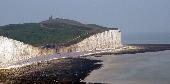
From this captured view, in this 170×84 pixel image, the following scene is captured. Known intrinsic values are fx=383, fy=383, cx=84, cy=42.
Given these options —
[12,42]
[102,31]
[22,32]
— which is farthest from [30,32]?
[12,42]

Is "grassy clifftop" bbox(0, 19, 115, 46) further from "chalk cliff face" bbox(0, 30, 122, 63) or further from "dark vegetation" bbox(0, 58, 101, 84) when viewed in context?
"dark vegetation" bbox(0, 58, 101, 84)

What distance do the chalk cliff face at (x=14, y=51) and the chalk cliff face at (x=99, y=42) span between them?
18.2 m

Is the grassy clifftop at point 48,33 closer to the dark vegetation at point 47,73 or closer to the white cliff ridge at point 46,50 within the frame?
the white cliff ridge at point 46,50

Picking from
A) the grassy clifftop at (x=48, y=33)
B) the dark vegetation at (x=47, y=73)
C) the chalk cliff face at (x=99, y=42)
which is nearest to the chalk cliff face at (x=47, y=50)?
the chalk cliff face at (x=99, y=42)

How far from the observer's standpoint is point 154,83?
65938mm

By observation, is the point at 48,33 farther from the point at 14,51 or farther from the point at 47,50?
the point at 14,51

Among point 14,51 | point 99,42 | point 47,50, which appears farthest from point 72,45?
point 14,51

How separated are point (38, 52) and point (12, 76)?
46312mm

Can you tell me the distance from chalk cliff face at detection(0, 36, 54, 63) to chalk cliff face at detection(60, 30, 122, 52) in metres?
18.2

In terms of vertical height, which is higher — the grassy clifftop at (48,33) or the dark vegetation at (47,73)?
the grassy clifftop at (48,33)

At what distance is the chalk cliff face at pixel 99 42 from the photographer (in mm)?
142000

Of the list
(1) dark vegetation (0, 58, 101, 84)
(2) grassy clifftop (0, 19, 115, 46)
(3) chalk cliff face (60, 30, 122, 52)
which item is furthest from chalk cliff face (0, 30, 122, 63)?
(1) dark vegetation (0, 58, 101, 84)

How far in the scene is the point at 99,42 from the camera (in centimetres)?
15700

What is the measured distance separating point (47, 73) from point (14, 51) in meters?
29.5
